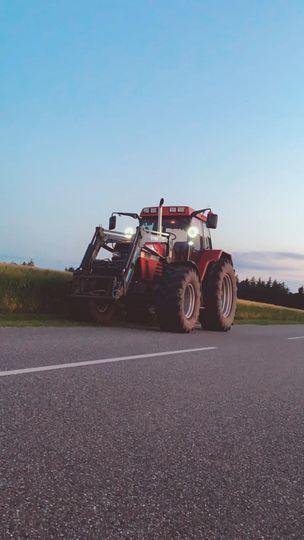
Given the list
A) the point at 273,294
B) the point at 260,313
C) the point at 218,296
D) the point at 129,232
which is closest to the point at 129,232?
the point at 129,232

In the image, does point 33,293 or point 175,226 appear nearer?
point 175,226

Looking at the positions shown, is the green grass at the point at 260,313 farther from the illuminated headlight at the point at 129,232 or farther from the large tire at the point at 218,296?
the illuminated headlight at the point at 129,232

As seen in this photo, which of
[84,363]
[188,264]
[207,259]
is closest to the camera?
[84,363]

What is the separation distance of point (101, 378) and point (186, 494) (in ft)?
8.06

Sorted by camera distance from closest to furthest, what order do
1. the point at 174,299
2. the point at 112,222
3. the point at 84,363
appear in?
the point at 84,363
the point at 174,299
the point at 112,222

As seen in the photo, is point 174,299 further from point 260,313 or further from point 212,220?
point 260,313

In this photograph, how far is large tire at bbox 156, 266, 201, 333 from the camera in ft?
33.6

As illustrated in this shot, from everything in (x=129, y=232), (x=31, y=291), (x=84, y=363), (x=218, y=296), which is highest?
(x=129, y=232)

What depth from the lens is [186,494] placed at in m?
2.33

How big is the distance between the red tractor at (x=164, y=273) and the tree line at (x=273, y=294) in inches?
A: 1587

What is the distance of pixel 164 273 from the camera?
10789 mm

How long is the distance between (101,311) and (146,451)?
9046 millimetres

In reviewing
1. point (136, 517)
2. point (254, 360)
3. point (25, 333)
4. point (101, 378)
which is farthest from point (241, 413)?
point (25, 333)

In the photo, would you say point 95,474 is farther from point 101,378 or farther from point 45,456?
point 101,378
